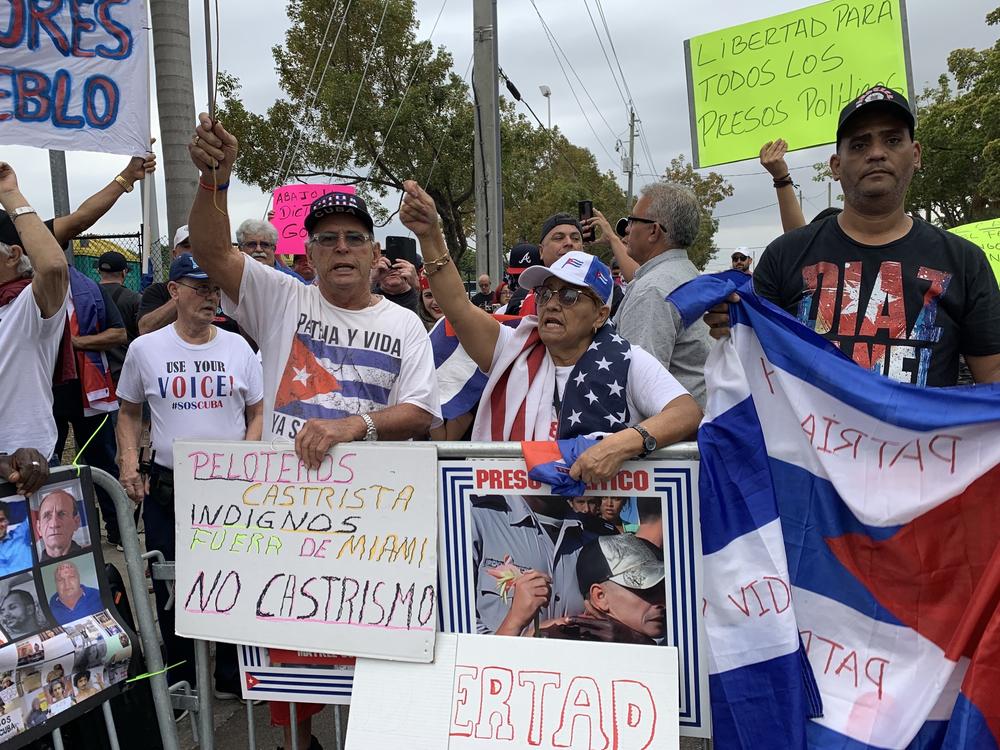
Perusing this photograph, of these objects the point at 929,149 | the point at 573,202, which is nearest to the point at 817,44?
the point at 929,149

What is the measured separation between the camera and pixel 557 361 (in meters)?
2.85

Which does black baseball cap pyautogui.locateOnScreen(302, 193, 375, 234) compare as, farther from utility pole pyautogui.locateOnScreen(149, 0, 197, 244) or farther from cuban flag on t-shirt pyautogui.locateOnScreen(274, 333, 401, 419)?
utility pole pyautogui.locateOnScreen(149, 0, 197, 244)

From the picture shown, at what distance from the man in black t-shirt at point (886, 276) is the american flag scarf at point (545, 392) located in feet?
1.26

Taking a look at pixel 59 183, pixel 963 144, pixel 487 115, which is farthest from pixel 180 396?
pixel 963 144

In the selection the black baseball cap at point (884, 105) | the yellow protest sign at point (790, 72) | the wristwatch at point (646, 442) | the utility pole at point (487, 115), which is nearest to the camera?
the wristwatch at point (646, 442)

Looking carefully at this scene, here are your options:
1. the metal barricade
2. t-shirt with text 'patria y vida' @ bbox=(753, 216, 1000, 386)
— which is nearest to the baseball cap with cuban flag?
t-shirt with text 'patria y vida' @ bbox=(753, 216, 1000, 386)

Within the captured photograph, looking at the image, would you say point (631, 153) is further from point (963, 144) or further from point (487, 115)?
point (487, 115)

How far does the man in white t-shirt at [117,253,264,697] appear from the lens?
3.79 metres

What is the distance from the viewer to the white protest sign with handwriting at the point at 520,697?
2365mm

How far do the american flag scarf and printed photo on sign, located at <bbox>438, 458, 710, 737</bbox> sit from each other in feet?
0.80

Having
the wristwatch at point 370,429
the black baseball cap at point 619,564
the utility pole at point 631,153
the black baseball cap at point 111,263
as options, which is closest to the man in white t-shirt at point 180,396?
the wristwatch at point 370,429

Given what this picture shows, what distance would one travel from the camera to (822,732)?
233 centimetres

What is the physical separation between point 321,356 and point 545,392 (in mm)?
820

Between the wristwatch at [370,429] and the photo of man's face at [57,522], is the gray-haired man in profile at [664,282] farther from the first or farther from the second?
the photo of man's face at [57,522]
